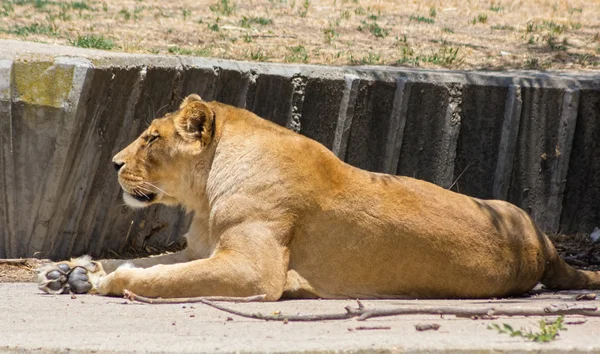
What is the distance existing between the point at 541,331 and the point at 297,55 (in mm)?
4972

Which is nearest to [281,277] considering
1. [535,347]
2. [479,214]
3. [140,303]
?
[140,303]

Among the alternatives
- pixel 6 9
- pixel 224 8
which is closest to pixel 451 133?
pixel 224 8

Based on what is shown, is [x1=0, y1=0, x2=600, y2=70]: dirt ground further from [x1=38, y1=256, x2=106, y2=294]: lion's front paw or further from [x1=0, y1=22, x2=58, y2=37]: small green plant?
[x1=38, y1=256, x2=106, y2=294]: lion's front paw

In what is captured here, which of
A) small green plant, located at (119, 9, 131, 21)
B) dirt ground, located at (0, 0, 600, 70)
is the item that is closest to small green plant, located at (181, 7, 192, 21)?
dirt ground, located at (0, 0, 600, 70)

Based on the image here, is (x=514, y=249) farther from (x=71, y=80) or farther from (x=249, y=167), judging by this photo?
(x=71, y=80)

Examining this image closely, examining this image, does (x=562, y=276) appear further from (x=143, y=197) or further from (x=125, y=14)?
(x=125, y=14)

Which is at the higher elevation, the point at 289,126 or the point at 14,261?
the point at 289,126

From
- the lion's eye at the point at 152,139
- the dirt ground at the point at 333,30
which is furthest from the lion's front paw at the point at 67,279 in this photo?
the dirt ground at the point at 333,30

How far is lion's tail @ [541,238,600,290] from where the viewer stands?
6.33 meters

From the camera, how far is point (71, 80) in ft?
22.1

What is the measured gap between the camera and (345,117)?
777cm

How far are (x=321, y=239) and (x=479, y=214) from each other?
3.00 ft

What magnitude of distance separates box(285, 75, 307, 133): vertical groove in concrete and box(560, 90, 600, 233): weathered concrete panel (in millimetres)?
2166

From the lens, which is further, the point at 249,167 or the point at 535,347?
the point at 249,167
